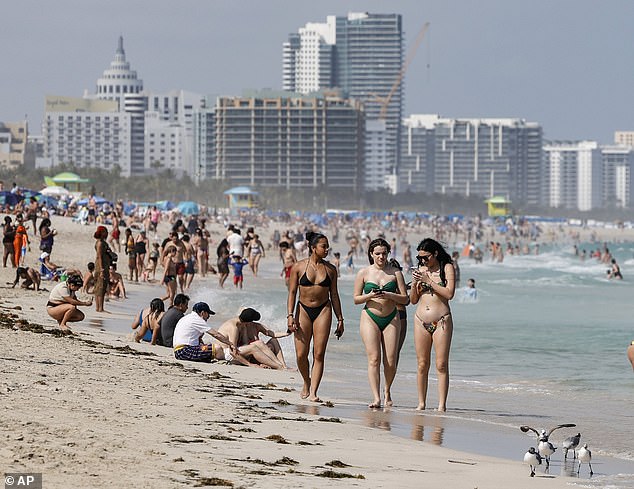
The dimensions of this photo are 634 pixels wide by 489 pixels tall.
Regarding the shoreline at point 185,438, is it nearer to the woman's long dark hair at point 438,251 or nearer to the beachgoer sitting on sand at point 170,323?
the woman's long dark hair at point 438,251

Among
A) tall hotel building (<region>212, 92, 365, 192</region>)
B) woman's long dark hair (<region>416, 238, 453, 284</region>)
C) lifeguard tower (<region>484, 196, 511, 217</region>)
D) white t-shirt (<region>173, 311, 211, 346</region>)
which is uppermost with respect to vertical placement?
tall hotel building (<region>212, 92, 365, 192</region>)

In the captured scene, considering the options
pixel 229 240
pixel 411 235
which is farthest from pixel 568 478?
pixel 411 235

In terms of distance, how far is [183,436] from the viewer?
23.7 ft

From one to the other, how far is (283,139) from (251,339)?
16897 centimetres

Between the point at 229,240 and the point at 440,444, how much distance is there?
2004 centimetres

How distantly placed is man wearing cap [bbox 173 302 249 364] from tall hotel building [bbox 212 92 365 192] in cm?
16644

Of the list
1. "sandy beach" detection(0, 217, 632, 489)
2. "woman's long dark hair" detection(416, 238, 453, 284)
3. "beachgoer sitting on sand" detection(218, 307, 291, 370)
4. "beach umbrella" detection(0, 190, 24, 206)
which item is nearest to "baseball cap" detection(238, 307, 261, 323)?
"beachgoer sitting on sand" detection(218, 307, 291, 370)

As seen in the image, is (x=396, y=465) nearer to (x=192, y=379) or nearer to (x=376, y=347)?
(x=376, y=347)

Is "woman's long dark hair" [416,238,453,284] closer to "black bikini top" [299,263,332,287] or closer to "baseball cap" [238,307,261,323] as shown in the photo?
"black bikini top" [299,263,332,287]

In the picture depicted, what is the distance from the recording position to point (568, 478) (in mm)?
7219

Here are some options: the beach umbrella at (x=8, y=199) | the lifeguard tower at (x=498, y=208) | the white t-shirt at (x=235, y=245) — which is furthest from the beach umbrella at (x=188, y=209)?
the lifeguard tower at (x=498, y=208)

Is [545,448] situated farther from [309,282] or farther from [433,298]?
[309,282]

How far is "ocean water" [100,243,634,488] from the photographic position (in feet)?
29.5

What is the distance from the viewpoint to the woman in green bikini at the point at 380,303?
31.5 feet
